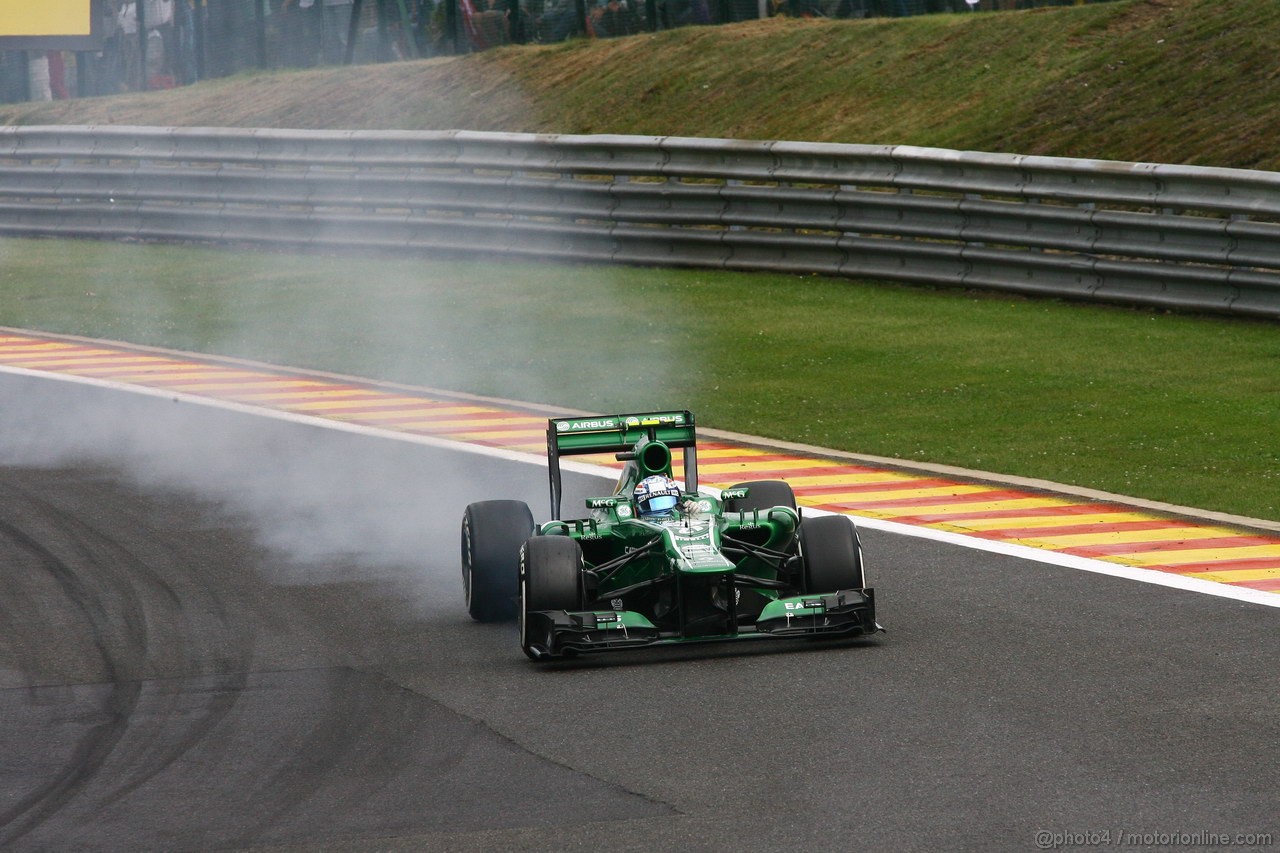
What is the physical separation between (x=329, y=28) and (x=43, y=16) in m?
7.39

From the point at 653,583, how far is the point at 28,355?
11.2 m

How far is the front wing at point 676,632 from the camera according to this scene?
8602 mm

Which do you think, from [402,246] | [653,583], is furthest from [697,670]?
[402,246]

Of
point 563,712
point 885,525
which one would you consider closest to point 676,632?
point 563,712

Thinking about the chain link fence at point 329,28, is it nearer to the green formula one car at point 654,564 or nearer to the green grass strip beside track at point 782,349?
the green grass strip beside track at point 782,349

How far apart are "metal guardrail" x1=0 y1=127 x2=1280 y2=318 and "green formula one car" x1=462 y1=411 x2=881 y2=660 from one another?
860 cm

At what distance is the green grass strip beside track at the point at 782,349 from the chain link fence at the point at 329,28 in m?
7.54

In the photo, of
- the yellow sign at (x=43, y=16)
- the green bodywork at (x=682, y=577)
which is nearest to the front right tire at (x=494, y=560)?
the green bodywork at (x=682, y=577)

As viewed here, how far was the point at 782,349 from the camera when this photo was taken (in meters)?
17.0

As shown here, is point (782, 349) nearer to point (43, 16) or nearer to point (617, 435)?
point (617, 435)

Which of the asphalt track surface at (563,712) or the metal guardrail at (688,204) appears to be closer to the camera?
the asphalt track surface at (563,712)

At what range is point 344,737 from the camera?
25.1ft

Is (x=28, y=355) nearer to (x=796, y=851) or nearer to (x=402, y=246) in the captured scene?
(x=402, y=246)

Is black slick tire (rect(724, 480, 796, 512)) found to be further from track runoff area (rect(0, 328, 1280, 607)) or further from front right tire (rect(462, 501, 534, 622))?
track runoff area (rect(0, 328, 1280, 607))
